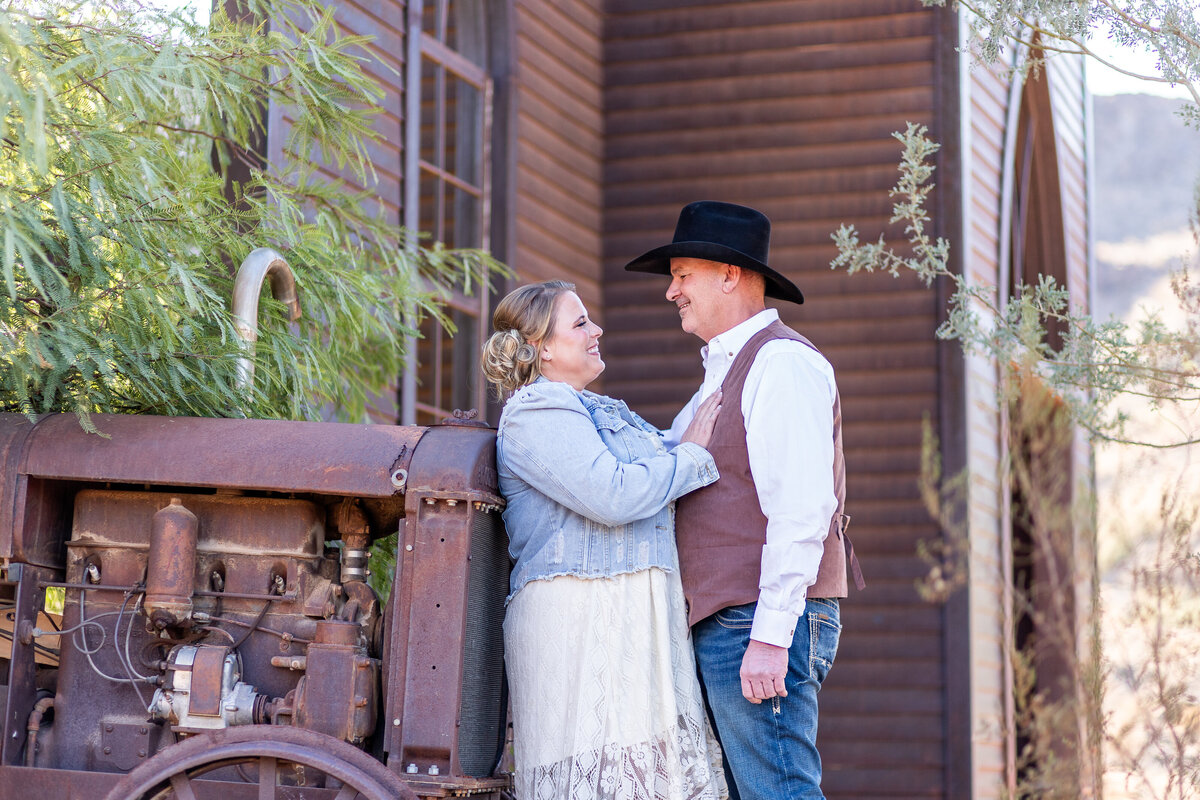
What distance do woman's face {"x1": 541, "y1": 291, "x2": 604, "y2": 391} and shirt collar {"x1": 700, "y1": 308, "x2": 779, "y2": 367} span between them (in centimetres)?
26

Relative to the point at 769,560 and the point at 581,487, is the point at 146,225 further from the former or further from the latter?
the point at 769,560

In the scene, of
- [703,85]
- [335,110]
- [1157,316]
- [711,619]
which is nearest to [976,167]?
[703,85]

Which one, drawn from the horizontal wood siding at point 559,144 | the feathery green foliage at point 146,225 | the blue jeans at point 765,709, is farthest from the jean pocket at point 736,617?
the horizontal wood siding at point 559,144

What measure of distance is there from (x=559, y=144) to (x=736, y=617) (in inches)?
197

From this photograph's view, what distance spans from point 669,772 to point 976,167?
5.55 m

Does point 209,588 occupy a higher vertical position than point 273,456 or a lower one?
lower

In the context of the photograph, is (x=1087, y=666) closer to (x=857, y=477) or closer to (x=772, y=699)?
(x=772, y=699)

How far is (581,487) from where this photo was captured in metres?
2.78

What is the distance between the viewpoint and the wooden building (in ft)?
22.8

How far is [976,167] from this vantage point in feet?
24.8

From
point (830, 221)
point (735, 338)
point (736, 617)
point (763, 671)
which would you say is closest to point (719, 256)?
point (735, 338)

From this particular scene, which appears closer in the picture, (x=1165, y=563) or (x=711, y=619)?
(x=711, y=619)

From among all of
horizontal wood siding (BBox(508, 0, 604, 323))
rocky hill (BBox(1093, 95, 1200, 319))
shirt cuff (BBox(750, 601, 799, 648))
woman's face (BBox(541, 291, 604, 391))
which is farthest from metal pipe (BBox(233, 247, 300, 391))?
rocky hill (BBox(1093, 95, 1200, 319))

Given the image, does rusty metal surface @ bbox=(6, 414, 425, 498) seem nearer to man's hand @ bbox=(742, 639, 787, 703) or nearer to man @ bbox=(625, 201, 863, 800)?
man @ bbox=(625, 201, 863, 800)
